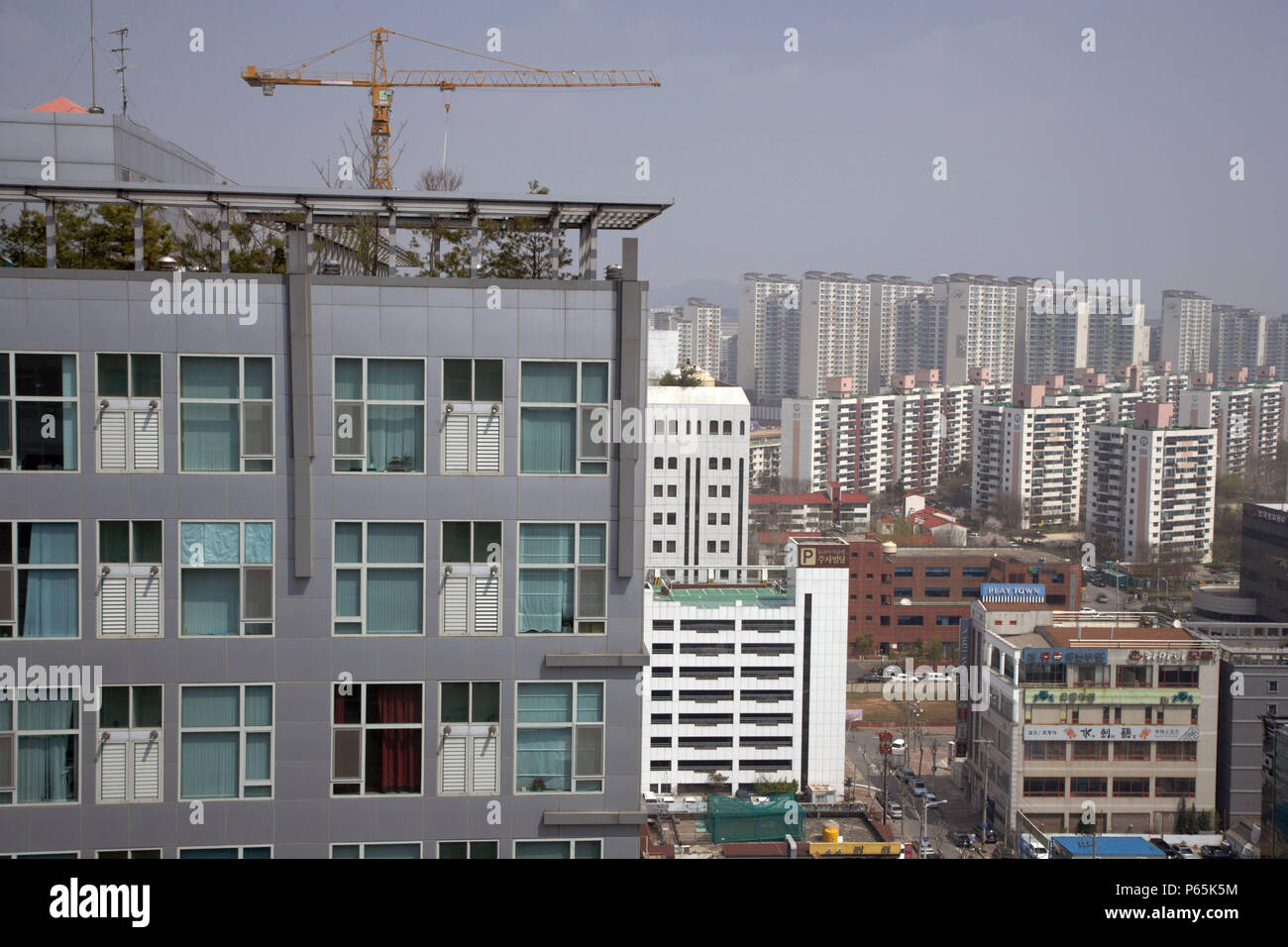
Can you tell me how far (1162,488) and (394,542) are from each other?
19.4 meters

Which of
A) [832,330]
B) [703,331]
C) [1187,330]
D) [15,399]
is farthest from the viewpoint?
[703,331]

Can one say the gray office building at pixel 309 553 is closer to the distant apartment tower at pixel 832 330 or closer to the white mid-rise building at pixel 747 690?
the white mid-rise building at pixel 747 690

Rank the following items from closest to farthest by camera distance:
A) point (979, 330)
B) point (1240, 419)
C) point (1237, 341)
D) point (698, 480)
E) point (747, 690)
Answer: point (747, 690)
point (698, 480)
point (1240, 419)
point (1237, 341)
point (979, 330)

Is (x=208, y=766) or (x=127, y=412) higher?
(x=127, y=412)

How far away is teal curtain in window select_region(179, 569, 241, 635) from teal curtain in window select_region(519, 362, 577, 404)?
0.76 meters

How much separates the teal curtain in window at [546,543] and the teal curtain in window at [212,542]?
2.05 feet

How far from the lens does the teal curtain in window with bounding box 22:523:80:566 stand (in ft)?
7.66

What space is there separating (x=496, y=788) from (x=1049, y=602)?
52.9ft

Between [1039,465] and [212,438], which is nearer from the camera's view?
[212,438]

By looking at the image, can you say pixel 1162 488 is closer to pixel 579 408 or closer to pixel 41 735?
pixel 579 408

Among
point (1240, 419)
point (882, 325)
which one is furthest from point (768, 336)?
point (1240, 419)

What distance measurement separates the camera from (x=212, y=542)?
7.77 feet

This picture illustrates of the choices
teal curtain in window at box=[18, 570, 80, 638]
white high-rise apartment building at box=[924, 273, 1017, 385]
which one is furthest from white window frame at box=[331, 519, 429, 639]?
white high-rise apartment building at box=[924, 273, 1017, 385]

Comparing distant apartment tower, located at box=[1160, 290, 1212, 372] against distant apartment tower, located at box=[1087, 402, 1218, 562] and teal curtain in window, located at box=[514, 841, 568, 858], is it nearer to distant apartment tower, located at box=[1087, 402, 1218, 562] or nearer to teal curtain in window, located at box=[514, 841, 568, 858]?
distant apartment tower, located at box=[1087, 402, 1218, 562]
